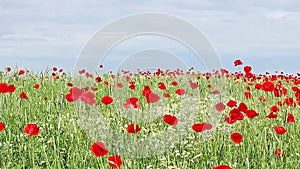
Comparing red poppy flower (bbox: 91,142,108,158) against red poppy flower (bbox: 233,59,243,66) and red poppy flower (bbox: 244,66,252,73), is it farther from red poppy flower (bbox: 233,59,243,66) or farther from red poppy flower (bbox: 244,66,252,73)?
red poppy flower (bbox: 233,59,243,66)

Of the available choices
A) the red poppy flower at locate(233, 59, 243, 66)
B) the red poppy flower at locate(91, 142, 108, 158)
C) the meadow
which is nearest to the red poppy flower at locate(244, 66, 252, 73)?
the meadow

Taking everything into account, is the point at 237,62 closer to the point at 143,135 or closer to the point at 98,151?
the point at 143,135

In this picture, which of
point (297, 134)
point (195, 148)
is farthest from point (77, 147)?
point (297, 134)

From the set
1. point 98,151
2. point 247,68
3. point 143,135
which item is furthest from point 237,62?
point 98,151

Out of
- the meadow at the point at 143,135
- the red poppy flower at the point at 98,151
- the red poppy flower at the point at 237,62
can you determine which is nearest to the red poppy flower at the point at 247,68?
the meadow at the point at 143,135

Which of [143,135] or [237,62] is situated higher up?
[237,62]

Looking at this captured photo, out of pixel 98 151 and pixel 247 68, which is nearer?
pixel 98 151

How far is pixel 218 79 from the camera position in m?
10.2

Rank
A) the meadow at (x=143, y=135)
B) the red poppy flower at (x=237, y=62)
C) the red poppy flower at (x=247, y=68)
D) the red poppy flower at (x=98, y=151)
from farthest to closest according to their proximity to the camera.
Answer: the red poppy flower at (x=237, y=62), the red poppy flower at (x=247, y=68), the meadow at (x=143, y=135), the red poppy flower at (x=98, y=151)

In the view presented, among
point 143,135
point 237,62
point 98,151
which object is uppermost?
point 237,62

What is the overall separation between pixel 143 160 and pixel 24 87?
474 centimetres

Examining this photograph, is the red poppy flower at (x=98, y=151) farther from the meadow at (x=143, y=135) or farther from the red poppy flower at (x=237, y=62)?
the red poppy flower at (x=237, y=62)

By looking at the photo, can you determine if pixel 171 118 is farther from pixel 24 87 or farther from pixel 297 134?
pixel 24 87

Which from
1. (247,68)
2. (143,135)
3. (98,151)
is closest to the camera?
(98,151)
